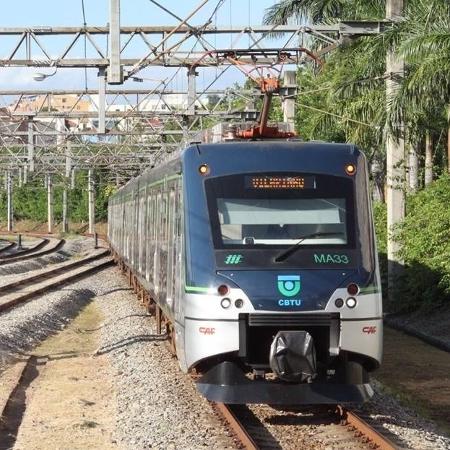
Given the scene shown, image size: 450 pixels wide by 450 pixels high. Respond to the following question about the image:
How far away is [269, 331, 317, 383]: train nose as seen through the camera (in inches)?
Answer: 395

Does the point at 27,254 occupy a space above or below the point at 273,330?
below

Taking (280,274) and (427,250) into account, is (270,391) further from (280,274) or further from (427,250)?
(427,250)

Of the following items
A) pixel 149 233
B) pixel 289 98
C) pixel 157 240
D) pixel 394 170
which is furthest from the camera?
pixel 289 98

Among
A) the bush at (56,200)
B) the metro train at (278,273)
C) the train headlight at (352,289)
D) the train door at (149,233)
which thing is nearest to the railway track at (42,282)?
the train door at (149,233)

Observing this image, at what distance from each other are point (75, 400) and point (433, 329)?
958cm

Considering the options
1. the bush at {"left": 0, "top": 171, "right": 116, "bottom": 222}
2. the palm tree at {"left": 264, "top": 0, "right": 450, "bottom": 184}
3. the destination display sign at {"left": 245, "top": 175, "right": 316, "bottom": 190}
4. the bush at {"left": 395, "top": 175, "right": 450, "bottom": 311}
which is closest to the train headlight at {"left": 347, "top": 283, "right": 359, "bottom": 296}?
the destination display sign at {"left": 245, "top": 175, "right": 316, "bottom": 190}

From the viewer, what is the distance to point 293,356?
10.0 metres

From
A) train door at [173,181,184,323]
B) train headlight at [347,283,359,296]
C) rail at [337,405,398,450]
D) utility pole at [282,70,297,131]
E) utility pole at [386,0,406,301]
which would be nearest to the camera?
rail at [337,405,398,450]

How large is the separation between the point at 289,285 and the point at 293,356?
30.7 inches

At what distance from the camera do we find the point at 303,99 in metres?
38.5

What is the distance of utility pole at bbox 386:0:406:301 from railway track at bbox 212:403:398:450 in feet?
39.4

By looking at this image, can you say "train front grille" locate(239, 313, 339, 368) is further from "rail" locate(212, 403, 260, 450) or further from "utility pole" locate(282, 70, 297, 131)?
"utility pole" locate(282, 70, 297, 131)

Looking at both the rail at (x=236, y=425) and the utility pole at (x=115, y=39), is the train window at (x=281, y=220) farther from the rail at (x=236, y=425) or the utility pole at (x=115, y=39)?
the utility pole at (x=115, y=39)

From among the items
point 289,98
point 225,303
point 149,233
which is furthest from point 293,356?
point 289,98
